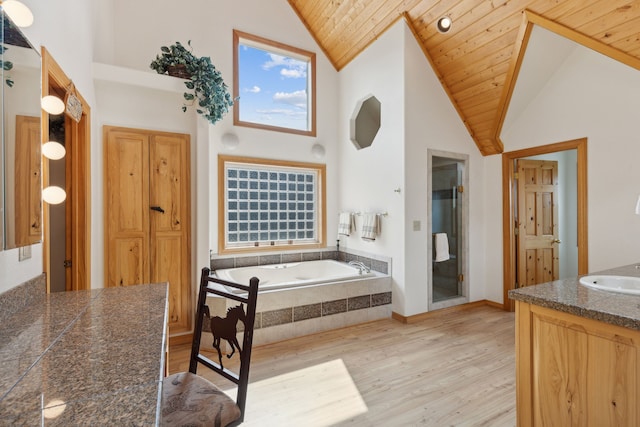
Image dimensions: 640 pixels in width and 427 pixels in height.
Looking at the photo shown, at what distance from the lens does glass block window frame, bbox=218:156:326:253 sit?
3.85m

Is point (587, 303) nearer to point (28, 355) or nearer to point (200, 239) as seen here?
point (28, 355)

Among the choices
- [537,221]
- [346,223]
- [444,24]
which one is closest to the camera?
[444,24]

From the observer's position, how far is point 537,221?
388 centimetres

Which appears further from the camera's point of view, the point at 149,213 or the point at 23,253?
the point at 149,213

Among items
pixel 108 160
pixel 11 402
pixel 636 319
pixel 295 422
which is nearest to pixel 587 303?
pixel 636 319

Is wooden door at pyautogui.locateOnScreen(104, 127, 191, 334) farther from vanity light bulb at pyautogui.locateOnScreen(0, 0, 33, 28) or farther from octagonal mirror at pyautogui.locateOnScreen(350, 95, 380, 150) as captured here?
octagonal mirror at pyautogui.locateOnScreen(350, 95, 380, 150)

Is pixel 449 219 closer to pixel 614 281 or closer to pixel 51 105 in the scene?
pixel 614 281

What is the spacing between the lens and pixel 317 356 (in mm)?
2627

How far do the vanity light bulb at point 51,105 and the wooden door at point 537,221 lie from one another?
14.9ft

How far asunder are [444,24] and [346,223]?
257cm

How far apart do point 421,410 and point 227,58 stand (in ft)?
13.6

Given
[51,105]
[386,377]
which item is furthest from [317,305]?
[51,105]

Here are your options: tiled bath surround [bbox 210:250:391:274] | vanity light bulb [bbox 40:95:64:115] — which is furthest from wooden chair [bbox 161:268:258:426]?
tiled bath surround [bbox 210:250:391:274]

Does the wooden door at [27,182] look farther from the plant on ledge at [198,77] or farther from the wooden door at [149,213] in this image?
the plant on ledge at [198,77]
